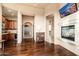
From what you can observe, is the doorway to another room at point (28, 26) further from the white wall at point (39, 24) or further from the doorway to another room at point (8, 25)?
the doorway to another room at point (8, 25)

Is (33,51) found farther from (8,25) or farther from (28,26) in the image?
(28,26)

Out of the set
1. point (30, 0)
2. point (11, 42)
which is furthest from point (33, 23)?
point (30, 0)

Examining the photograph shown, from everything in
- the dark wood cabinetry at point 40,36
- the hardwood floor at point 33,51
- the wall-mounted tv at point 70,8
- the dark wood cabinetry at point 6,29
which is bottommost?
the hardwood floor at point 33,51

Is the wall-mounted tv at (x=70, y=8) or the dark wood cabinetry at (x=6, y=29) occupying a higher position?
the wall-mounted tv at (x=70, y=8)

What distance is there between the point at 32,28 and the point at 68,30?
3.12 meters

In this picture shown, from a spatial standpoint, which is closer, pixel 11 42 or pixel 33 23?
pixel 11 42

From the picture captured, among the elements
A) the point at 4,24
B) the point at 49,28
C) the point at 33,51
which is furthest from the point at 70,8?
the point at 49,28

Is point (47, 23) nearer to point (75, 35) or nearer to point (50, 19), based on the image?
point (50, 19)

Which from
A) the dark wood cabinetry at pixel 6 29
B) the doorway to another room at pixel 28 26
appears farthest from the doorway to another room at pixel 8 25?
the doorway to another room at pixel 28 26

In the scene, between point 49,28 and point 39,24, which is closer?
point 49,28

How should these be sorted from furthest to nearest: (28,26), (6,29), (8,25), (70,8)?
(28,26) → (6,29) → (8,25) → (70,8)

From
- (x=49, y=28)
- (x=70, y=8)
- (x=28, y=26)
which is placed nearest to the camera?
(x=70, y=8)

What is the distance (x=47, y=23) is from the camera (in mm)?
6387

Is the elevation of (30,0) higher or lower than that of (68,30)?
higher
